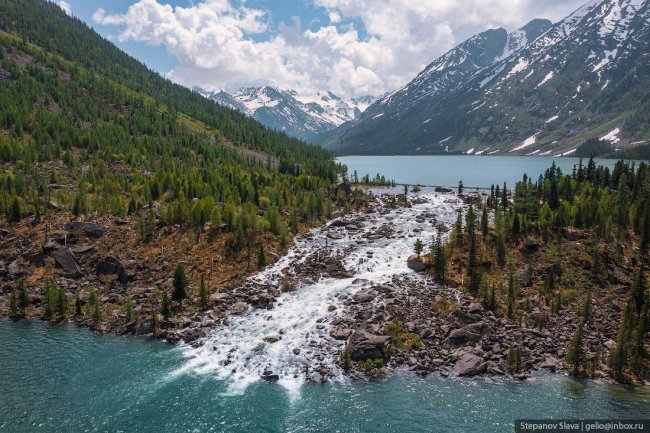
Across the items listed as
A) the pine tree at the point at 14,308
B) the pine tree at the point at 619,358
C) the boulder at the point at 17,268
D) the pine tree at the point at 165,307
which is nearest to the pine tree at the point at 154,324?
the pine tree at the point at 165,307

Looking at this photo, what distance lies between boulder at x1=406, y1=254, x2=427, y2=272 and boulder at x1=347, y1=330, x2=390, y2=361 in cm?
2692

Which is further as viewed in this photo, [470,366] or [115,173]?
[115,173]

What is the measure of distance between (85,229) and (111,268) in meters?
18.3

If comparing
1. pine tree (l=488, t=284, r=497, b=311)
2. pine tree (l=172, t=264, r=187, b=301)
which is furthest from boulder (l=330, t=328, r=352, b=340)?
pine tree (l=172, t=264, r=187, b=301)

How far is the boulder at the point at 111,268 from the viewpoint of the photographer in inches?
2954

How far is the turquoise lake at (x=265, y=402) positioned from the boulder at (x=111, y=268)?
2493 cm

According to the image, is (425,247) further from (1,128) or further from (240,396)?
(1,128)

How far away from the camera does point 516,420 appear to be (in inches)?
1565

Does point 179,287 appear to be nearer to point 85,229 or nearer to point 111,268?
point 111,268

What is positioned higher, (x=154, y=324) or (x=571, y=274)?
(x=571, y=274)

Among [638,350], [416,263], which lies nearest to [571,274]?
[638,350]

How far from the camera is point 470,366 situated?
1880 inches

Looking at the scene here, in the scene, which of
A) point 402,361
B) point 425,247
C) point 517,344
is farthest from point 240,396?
point 425,247

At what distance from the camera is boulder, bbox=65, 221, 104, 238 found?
88062 mm
